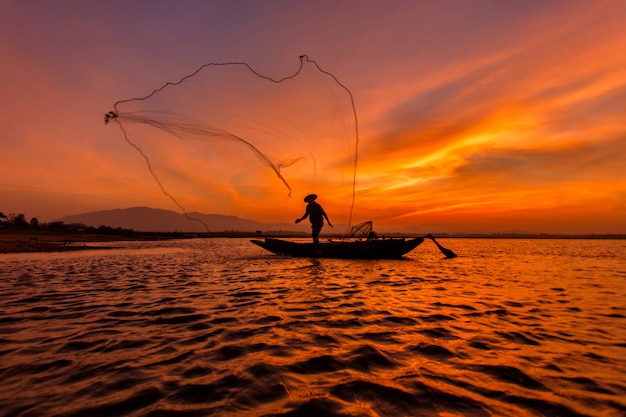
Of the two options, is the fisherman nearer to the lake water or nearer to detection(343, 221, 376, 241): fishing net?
detection(343, 221, 376, 241): fishing net

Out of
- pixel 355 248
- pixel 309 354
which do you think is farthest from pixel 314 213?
pixel 309 354

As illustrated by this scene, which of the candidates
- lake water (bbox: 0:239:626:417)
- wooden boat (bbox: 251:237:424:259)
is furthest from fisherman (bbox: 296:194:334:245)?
lake water (bbox: 0:239:626:417)

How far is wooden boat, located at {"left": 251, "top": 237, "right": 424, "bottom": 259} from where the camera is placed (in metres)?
25.9

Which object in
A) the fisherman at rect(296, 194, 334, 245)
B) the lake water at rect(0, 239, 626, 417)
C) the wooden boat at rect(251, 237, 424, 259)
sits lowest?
the lake water at rect(0, 239, 626, 417)

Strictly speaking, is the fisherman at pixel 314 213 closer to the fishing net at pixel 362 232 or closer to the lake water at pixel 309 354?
the fishing net at pixel 362 232

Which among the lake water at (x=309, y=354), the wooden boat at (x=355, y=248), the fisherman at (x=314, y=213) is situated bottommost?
the lake water at (x=309, y=354)

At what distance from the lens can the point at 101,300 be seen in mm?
10438

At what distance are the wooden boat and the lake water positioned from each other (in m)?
14.3

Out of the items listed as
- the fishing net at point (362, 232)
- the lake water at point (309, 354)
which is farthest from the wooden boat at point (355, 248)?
the lake water at point (309, 354)

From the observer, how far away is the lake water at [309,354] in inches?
156

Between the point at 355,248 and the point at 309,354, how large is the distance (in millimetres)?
20657

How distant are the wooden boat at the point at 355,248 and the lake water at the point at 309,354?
564 inches

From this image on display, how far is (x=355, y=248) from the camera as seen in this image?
2598 centimetres

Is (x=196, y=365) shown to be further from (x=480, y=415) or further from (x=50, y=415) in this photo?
(x=480, y=415)
